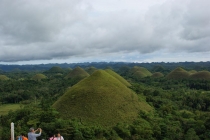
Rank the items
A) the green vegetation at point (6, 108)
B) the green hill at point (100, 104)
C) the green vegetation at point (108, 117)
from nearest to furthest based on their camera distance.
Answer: the green vegetation at point (108, 117)
the green hill at point (100, 104)
the green vegetation at point (6, 108)

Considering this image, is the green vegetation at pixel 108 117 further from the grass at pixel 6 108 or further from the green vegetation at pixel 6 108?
the grass at pixel 6 108

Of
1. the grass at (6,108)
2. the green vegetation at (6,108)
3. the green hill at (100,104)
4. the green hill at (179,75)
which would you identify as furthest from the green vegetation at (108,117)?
the green hill at (179,75)

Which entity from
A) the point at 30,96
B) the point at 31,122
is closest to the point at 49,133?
the point at 31,122

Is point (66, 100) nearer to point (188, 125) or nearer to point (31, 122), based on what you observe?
point (31, 122)

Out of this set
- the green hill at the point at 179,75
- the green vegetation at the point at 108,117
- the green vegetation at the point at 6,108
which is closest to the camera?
the green vegetation at the point at 108,117

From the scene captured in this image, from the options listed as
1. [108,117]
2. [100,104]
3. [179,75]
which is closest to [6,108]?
[100,104]

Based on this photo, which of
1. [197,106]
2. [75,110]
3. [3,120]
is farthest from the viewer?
[197,106]

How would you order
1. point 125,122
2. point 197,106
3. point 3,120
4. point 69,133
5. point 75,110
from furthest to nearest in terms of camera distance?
point 197,106
point 3,120
point 75,110
point 125,122
point 69,133

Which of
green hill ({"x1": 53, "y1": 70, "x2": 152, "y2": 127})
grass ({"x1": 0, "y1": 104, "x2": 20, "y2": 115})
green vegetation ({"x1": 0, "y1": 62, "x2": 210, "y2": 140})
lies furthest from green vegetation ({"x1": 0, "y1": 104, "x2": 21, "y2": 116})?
green hill ({"x1": 53, "y1": 70, "x2": 152, "y2": 127})

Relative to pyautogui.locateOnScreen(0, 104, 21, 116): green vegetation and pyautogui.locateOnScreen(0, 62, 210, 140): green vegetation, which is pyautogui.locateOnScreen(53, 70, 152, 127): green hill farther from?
pyautogui.locateOnScreen(0, 104, 21, 116): green vegetation
